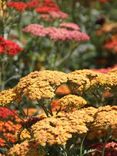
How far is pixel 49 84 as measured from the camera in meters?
7.72


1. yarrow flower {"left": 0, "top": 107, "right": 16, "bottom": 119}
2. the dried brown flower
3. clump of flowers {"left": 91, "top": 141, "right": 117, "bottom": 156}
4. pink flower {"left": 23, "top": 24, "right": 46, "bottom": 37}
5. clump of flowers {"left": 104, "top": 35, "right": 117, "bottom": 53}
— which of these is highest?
the dried brown flower

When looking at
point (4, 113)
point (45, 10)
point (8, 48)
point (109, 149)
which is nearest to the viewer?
point (109, 149)

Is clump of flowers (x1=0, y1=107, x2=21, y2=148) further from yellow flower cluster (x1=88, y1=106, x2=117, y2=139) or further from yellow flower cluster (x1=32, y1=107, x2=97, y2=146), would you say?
yellow flower cluster (x1=88, y1=106, x2=117, y2=139)

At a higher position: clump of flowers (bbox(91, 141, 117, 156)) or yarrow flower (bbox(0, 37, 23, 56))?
clump of flowers (bbox(91, 141, 117, 156))

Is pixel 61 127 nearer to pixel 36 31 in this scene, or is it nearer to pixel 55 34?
pixel 55 34

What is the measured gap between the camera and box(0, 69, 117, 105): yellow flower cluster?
295 inches

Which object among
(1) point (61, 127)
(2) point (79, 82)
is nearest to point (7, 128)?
(2) point (79, 82)

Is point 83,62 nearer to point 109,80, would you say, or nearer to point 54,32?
point 54,32

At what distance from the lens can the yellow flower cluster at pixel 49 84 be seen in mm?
7480

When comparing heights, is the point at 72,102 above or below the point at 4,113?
above

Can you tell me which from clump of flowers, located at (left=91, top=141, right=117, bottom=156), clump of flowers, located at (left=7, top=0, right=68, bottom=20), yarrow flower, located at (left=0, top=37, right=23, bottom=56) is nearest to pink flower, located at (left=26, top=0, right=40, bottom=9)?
clump of flowers, located at (left=7, top=0, right=68, bottom=20)

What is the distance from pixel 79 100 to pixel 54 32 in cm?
466

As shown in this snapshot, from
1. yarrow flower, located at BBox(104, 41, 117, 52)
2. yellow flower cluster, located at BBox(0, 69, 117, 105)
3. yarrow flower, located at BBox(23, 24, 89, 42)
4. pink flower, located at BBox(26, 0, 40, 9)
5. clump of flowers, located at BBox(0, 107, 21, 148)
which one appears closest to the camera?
yellow flower cluster, located at BBox(0, 69, 117, 105)

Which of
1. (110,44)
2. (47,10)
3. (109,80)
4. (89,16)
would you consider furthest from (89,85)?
(89,16)
